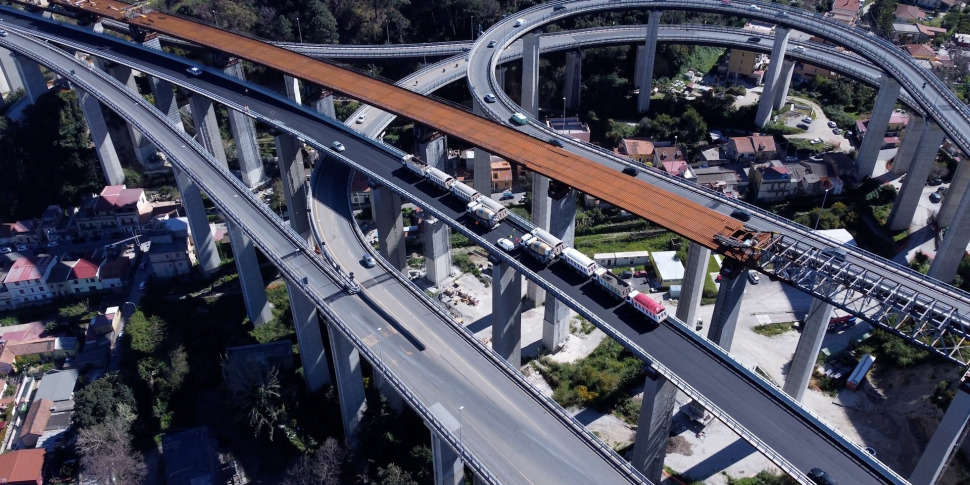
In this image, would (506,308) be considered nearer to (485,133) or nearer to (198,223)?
(485,133)

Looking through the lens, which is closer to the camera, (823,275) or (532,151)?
(823,275)

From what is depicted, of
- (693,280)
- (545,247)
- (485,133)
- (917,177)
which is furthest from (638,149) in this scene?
(545,247)

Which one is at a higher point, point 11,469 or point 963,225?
point 963,225

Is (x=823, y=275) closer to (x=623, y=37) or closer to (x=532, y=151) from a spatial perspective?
(x=532, y=151)

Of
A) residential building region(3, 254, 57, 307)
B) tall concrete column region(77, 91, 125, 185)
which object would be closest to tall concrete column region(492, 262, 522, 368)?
residential building region(3, 254, 57, 307)

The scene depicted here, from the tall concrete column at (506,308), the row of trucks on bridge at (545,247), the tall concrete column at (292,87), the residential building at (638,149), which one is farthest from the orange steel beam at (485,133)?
the residential building at (638,149)

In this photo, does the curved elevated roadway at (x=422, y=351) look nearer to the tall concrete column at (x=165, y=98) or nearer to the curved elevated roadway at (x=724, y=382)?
the curved elevated roadway at (x=724, y=382)

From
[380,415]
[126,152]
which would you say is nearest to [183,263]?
[126,152]
